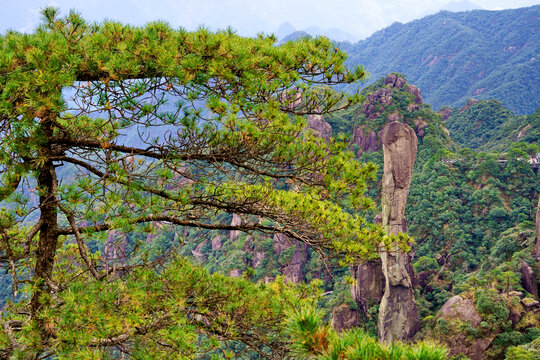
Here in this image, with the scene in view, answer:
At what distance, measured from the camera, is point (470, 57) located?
66.7 meters

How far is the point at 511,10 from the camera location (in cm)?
7662

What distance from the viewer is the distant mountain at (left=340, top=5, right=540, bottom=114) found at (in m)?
56.7

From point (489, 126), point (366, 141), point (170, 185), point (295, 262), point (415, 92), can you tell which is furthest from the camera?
point (489, 126)

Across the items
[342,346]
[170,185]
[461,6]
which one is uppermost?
[461,6]

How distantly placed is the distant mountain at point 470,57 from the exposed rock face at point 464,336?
46646 mm

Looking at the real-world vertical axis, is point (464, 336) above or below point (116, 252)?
below

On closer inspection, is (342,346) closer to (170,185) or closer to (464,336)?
(170,185)

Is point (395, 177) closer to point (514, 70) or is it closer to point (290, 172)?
point (290, 172)

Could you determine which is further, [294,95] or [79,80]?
[294,95]

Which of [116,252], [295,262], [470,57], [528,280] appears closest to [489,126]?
[295,262]

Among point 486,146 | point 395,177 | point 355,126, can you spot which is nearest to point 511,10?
point 486,146

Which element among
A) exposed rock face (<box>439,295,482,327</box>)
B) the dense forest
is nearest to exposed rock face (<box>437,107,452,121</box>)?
exposed rock face (<box>439,295,482,327</box>)

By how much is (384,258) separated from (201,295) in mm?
17031

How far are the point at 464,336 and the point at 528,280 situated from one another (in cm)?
378
